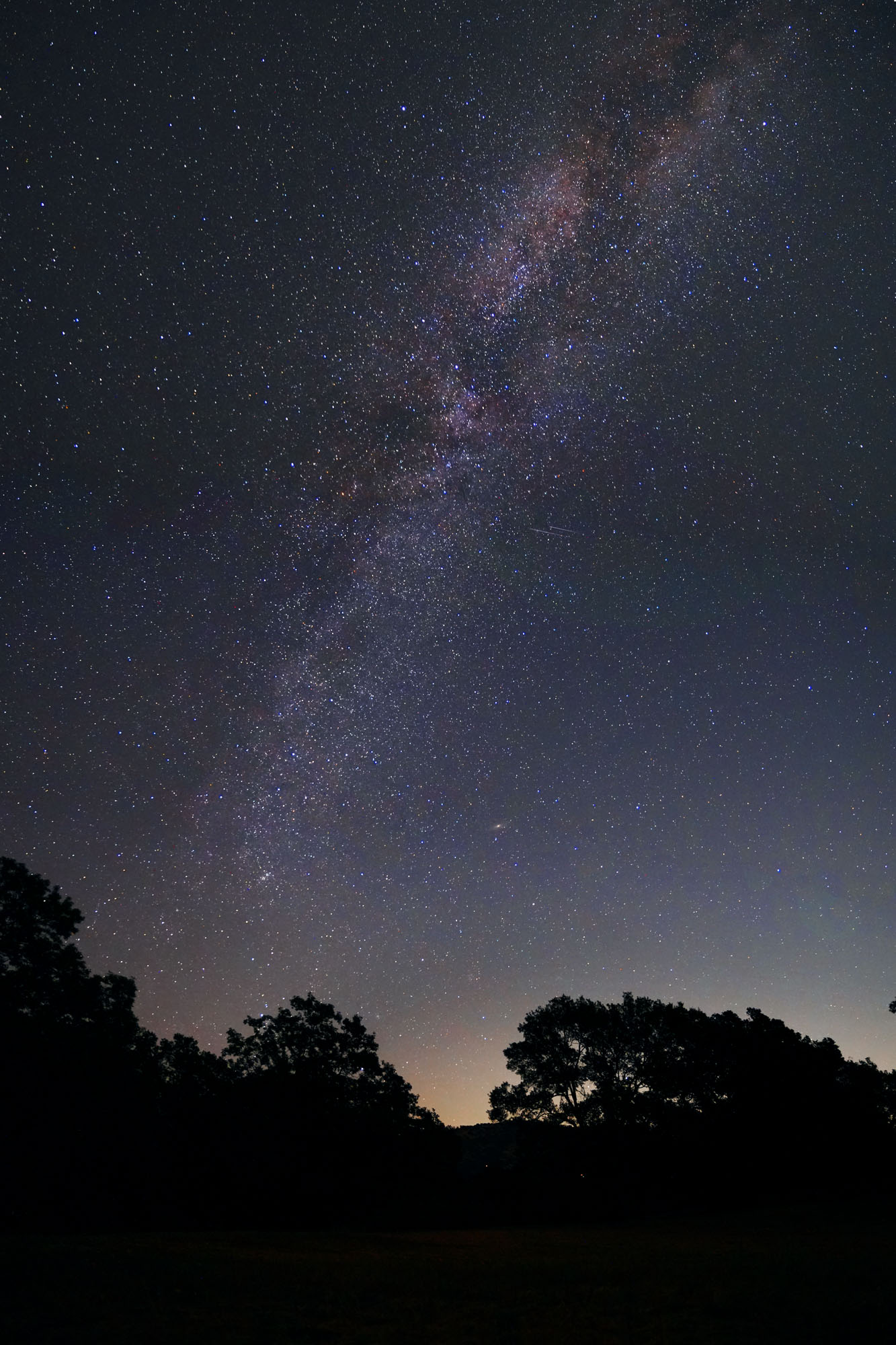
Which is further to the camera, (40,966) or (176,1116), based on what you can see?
(176,1116)

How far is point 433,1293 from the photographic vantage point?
35.8ft

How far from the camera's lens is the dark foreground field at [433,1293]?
8023mm

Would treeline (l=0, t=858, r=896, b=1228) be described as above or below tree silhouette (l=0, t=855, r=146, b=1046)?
below

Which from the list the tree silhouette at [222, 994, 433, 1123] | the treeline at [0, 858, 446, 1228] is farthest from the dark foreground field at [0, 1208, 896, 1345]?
the tree silhouette at [222, 994, 433, 1123]

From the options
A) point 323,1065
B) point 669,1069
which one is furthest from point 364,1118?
point 669,1069

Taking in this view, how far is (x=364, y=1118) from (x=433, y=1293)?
33485 millimetres

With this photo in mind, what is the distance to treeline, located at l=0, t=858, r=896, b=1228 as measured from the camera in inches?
1007

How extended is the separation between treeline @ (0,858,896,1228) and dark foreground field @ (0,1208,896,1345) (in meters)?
9.58

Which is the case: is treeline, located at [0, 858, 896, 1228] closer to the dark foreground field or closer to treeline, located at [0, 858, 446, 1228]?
treeline, located at [0, 858, 446, 1228]

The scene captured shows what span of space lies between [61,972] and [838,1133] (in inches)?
1714

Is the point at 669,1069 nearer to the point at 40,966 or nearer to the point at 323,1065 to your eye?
the point at 323,1065

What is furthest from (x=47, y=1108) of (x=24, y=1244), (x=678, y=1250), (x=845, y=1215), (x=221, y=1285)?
(x=845, y=1215)

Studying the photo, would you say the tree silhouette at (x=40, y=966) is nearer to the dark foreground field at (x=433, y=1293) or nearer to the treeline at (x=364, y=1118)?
the treeline at (x=364, y=1118)

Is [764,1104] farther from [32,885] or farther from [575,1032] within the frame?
[32,885]
